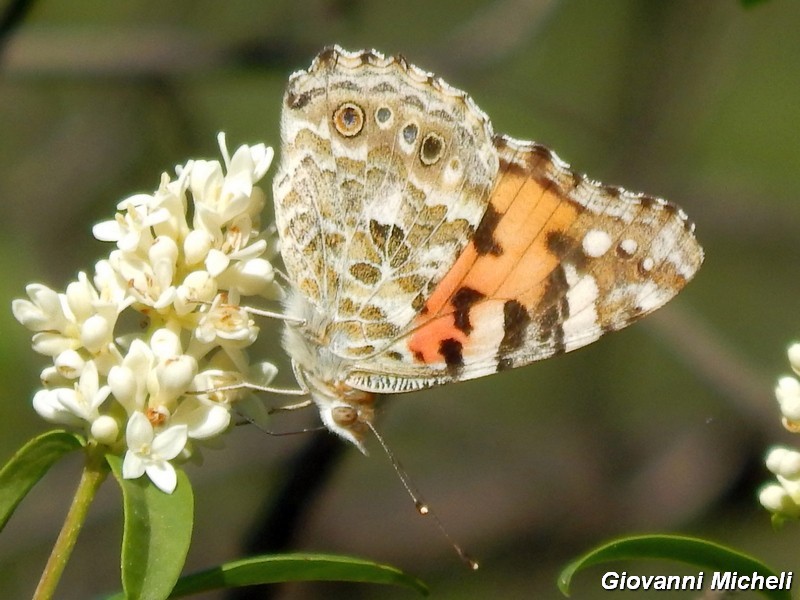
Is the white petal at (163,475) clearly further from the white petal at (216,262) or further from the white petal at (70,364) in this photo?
the white petal at (216,262)

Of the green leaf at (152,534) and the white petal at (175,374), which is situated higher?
the white petal at (175,374)

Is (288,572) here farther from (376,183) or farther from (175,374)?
(376,183)

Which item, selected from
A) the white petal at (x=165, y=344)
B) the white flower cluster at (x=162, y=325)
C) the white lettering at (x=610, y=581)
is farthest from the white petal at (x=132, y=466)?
the white lettering at (x=610, y=581)

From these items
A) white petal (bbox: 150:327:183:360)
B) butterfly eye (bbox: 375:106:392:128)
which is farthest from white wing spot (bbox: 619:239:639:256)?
white petal (bbox: 150:327:183:360)

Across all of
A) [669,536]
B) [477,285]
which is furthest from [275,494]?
[669,536]

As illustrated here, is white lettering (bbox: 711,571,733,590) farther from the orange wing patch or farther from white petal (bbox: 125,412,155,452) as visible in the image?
white petal (bbox: 125,412,155,452)

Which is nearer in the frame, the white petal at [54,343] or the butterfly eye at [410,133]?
the white petal at [54,343]
